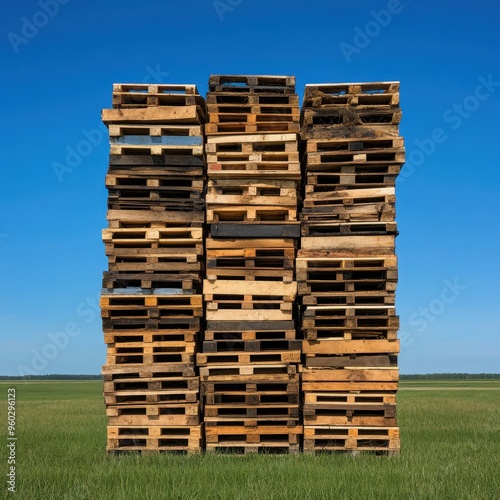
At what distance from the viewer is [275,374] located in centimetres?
1013

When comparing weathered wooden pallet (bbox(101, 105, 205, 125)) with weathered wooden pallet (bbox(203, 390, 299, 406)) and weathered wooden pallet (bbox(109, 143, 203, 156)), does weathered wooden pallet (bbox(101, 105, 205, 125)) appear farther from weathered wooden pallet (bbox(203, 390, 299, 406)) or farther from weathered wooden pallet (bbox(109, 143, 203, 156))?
weathered wooden pallet (bbox(203, 390, 299, 406))

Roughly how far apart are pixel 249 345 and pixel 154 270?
6.40ft

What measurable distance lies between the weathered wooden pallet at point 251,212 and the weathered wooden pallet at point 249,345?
194cm

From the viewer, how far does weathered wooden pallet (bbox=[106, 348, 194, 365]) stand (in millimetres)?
10180

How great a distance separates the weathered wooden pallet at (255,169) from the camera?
10516mm

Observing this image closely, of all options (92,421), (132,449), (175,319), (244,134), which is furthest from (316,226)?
(92,421)

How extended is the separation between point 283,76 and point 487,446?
24.6 feet

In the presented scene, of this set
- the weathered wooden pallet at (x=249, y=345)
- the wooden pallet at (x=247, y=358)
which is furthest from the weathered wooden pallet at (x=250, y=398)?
the weathered wooden pallet at (x=249, y=345)

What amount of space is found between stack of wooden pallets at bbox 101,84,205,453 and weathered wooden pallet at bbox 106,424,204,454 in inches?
0.6

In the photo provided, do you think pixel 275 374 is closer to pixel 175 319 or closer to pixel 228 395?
pixel 228 395

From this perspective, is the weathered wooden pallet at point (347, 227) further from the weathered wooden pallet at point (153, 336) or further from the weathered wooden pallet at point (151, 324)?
the weathered wooden pallet at point (153, 336)

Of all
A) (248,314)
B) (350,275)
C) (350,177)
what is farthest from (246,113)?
(248,314)

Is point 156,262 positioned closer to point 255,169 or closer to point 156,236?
point 156,236

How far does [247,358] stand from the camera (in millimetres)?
10117
